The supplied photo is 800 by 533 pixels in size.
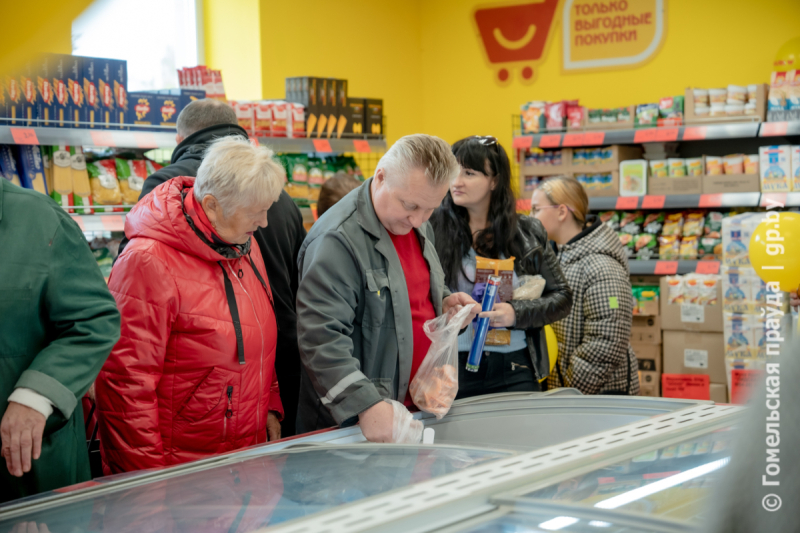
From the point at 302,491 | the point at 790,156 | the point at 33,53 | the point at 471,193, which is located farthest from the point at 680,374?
the point at 33,53

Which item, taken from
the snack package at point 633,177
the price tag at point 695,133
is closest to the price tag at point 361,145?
the snack package at point 633,177

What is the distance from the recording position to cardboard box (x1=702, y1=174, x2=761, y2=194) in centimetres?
486

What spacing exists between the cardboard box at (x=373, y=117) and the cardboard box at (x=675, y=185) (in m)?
2.01

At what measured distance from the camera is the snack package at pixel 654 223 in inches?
212

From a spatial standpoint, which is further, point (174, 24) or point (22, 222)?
point (174, 24)

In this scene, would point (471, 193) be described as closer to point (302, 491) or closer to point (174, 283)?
point (174, 283)

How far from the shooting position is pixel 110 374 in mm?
1653

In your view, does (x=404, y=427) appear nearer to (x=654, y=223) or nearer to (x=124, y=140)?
(x=124, y=140)

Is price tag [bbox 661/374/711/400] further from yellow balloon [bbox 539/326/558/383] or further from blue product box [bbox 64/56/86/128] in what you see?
blue product box [bbox 64/56/86/128]

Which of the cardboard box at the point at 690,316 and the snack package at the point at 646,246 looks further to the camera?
the snack package at the point at 646,246

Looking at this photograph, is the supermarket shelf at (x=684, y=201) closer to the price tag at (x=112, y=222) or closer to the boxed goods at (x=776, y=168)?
the boxed goods at (x=776, y=168)

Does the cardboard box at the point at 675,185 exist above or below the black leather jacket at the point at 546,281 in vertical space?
above

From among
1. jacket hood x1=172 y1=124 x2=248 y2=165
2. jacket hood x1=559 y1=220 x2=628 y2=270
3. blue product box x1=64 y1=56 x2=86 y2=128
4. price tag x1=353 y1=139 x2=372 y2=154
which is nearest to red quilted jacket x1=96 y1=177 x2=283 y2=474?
jacket hood x1=172 y1=124 x2=248 y2=165

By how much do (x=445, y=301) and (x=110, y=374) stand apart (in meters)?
0.92
